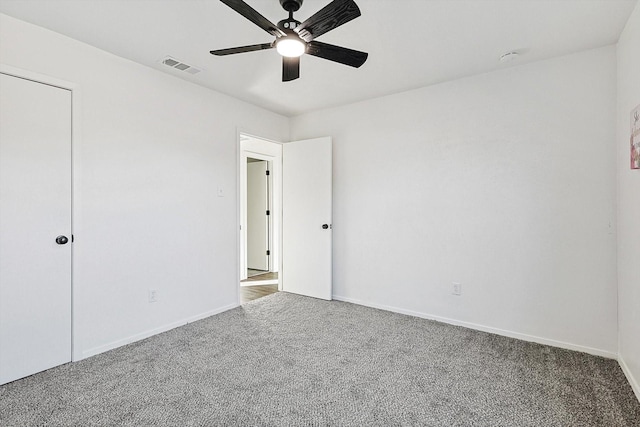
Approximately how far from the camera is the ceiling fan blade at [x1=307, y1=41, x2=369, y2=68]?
6.57 feet

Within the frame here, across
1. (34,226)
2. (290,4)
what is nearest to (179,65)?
(290,4)

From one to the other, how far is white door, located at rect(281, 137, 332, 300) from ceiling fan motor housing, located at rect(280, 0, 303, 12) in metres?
2.17

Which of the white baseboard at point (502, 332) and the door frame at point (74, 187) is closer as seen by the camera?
the door frame at point (74, 187)

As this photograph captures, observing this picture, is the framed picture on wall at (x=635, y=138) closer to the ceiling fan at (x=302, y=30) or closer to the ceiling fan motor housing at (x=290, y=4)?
the ceiling fan at (x=302, y=30)

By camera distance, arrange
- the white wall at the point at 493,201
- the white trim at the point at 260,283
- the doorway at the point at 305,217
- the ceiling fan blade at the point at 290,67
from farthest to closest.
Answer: the white trim at the point at 260,283, the doorway at the point at 305,217, the white wall at the point at 493,201, the ceiling fan blade at the point at 290,67

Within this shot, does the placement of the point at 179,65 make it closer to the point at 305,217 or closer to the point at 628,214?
the point at 305,217

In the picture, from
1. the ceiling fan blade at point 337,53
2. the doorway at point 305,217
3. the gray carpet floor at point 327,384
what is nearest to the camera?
the gray carpet floor at point 327,384

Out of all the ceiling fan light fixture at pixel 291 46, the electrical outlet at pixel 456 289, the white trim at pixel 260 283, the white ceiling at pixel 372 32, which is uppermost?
the white ceiling at pixel 372 32

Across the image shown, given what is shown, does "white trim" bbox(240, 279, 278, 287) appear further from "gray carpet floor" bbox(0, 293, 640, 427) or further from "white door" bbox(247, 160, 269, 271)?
"gray carpet floor" bbox(0, 293, 640, 427)

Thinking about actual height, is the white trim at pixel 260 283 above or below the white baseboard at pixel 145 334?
above

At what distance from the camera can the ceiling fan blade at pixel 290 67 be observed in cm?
218

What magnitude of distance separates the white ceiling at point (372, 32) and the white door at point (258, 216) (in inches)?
116

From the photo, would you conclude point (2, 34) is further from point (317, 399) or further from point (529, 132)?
point (529, 132)

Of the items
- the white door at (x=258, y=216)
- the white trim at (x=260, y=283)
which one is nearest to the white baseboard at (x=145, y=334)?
the white trim at (x=260, y=283)
